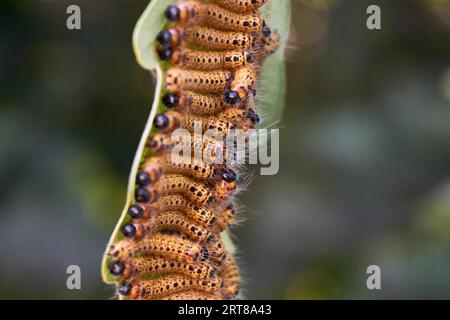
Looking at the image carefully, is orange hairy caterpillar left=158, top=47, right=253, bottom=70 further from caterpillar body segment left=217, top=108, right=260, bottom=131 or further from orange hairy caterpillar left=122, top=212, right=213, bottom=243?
orange hairy caterpillar left=122, top=212, right=213, bottom=243

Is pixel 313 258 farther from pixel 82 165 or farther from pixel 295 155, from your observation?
pixel 82 165

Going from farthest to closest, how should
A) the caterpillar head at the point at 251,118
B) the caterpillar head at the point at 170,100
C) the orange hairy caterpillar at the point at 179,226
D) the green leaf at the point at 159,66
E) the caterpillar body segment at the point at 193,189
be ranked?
the caterpillar head at the point at 251,118, the orange hairy caterpillar at the point at 179,226, the caterpillar body segment at the point at 193,189, the caterpillar head at the point at 170,100, the green leaf at the point at 159,66

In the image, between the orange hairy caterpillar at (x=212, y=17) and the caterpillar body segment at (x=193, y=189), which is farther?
the caterpillar body segment at (x=193, y=189)

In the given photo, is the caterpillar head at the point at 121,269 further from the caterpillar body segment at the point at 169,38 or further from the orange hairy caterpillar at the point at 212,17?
the orange hairy caterpillar at the point at 212,17

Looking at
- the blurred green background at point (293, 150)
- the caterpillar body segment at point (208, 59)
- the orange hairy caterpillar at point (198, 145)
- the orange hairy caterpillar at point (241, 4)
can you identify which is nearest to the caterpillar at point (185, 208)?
the orange hairy caterpillar at point (198, 145)

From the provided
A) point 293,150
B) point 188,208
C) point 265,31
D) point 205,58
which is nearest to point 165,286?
point 188,208

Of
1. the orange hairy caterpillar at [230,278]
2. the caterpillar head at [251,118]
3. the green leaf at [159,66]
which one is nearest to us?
the green leaf at [159,66]

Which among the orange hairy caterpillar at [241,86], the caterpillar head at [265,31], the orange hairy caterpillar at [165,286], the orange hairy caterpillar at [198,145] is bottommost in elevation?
the orange hairy caterpillar at [165,286]

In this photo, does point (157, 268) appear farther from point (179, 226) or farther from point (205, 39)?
point (205, 39)

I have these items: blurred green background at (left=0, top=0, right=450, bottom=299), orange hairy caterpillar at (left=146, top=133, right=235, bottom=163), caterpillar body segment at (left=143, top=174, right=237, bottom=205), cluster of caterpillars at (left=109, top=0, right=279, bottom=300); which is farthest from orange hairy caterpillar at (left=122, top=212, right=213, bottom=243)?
blurred green background at (left=0, top=0, right=450, bottom=299)
